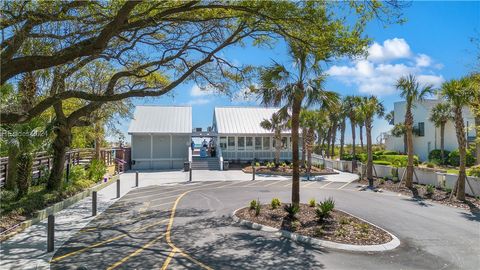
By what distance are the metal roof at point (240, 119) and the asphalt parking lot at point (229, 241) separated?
67.5ft

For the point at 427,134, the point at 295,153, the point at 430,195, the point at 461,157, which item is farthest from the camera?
the point at 427,134

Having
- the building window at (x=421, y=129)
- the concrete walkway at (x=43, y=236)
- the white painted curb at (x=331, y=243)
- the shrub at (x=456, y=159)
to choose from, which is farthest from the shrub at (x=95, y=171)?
the building window at (x=421, y=129)

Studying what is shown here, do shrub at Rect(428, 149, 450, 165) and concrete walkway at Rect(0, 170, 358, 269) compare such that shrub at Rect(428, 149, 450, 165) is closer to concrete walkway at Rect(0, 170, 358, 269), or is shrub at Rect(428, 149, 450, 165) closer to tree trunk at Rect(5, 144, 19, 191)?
concrete walkway at Rect(0, 170, 358, 269)

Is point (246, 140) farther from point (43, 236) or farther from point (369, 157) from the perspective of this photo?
point (43, 236)

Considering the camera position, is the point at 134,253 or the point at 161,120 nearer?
the point at 134,253

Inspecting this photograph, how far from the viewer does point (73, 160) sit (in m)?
23.5

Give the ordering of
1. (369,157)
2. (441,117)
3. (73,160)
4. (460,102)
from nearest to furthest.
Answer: (460,102)
(73,160)
(369,157)
(441,117)

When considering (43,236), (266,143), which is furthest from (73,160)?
(266,143)

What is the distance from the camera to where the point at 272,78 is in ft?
45.1

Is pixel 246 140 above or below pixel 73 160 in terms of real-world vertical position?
above

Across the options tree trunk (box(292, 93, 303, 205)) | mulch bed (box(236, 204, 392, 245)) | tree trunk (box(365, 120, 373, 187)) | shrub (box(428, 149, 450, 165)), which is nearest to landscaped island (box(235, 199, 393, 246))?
mulch bed (box(236, 204, 392, 245))

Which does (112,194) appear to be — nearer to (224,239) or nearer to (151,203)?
(151,203)

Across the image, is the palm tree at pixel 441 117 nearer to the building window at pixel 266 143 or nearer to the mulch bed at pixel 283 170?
the mulch bed at pixel 283 170

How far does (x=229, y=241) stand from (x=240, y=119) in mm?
30706
